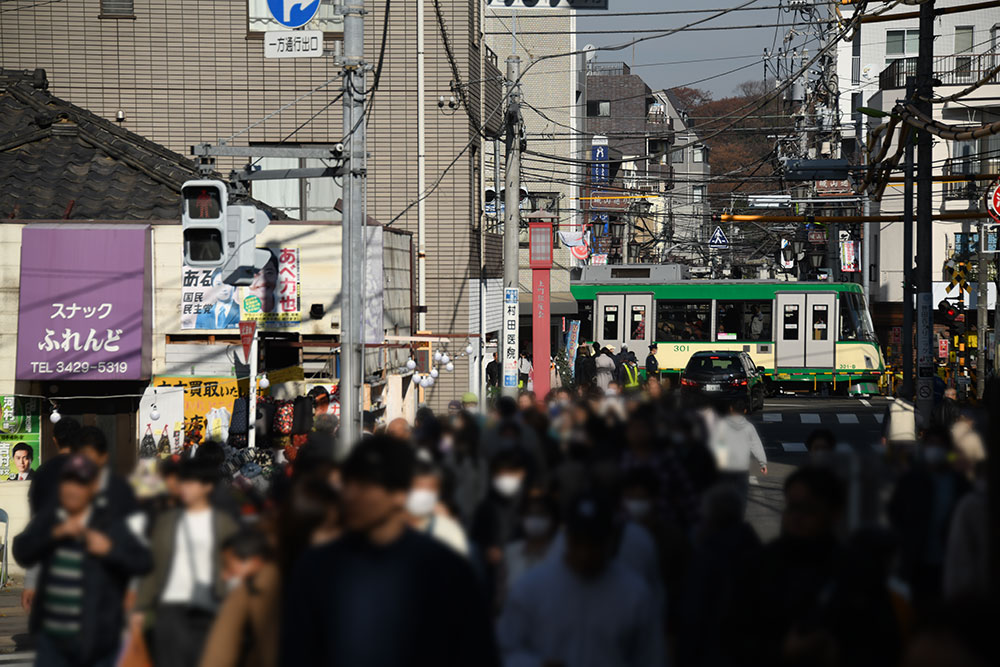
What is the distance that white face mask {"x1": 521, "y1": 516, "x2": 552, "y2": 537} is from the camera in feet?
18.9

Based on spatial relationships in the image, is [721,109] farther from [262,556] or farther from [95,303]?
[262,556]

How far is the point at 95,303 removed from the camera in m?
17.2

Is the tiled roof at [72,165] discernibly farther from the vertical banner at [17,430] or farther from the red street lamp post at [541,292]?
the red street lamp post at [541,292]

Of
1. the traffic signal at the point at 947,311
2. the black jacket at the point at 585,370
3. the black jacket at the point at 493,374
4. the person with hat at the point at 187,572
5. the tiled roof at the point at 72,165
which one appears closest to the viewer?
the person with hat at the point at 187,572

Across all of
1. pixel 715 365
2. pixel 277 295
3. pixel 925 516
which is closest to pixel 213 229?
pixel 277 295

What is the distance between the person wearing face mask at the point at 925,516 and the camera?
5.61 metres

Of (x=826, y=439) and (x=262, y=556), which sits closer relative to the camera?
(x=262, y=556)

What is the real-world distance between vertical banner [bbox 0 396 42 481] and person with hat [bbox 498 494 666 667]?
13.6 metres

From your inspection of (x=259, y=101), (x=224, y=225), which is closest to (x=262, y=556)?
(x=224, y=225)

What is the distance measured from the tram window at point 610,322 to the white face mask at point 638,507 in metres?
32.2

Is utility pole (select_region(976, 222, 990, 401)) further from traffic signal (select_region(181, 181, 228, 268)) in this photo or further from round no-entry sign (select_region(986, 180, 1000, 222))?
traffic signal (select_region(181, 181, 228, 268))

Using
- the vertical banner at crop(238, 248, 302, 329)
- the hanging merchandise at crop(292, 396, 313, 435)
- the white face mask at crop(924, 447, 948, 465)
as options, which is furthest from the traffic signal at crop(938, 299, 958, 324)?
the white face mask at crop(924, 447, 948, 465)

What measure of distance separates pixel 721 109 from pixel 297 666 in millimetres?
95319

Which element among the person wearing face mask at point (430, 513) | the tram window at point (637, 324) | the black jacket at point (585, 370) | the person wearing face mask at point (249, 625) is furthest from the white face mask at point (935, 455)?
the tram window at point (637, 324)
